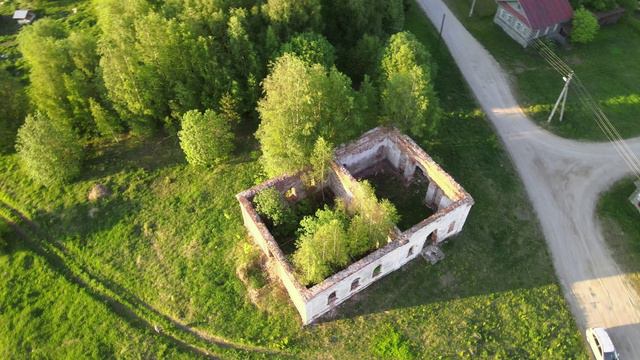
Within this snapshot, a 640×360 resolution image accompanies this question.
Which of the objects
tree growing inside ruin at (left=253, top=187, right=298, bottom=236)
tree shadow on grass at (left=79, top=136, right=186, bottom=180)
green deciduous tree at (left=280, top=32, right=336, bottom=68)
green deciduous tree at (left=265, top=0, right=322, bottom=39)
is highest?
green deciduous tree at (left=265, top=0, right=322, bottom=39)

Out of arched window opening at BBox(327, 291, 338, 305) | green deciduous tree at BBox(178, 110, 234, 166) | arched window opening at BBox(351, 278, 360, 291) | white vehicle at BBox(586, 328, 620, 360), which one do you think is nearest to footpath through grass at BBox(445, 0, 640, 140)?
white vehicle at BBox(586, 328, 620, 360)

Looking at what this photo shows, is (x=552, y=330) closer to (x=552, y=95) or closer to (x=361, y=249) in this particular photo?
(x=361, y=249)

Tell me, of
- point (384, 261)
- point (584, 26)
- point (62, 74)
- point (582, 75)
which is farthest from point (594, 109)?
point (62, 74)

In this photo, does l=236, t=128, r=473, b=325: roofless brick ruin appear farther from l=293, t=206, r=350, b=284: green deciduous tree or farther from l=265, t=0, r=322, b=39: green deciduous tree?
l=265, t=0, r=322, b=39: green deciduous tree

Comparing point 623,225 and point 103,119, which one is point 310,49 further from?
point 623,225

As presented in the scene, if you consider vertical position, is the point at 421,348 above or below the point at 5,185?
below

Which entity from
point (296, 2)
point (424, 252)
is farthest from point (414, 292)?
point (296, 2)
